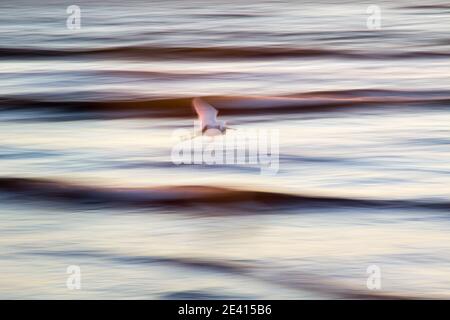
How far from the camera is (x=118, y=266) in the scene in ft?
7.75

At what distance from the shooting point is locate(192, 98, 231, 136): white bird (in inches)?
145

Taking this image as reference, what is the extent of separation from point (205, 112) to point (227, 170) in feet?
3.32

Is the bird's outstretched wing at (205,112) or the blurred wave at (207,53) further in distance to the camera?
the blurred wave at (207,53)

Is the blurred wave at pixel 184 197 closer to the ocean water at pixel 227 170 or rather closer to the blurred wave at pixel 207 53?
the ocean water at pixel 227 170

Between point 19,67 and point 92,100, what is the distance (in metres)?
0.97

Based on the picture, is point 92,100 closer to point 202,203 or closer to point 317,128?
point 317,128

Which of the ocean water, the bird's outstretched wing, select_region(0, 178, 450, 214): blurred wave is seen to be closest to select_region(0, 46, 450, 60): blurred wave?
the ocean water

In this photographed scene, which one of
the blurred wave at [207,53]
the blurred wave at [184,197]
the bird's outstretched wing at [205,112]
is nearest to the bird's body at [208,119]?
the bird's outstretched wing at [205,112]

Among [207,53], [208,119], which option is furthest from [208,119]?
[207,53]

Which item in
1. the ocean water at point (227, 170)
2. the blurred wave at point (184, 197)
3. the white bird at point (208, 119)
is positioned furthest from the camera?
the white bird at point (208, 119)

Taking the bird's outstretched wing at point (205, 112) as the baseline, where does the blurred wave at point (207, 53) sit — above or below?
above

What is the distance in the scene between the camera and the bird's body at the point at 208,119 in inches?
145

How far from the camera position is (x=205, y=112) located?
13.6ft

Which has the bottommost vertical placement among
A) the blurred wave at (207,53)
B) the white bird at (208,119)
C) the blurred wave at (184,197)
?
the blurred wave at (184,197)
